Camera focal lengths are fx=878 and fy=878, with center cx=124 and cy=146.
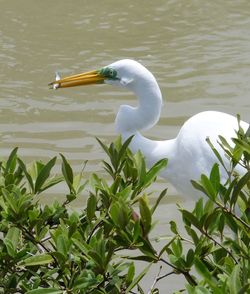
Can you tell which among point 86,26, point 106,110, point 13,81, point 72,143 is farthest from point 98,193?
point 86,26

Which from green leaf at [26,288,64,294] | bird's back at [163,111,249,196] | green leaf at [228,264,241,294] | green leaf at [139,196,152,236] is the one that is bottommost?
bird's back at [163,111,249,196]

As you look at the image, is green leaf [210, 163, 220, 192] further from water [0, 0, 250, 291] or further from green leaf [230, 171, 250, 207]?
water [0, 0, 250, 291]

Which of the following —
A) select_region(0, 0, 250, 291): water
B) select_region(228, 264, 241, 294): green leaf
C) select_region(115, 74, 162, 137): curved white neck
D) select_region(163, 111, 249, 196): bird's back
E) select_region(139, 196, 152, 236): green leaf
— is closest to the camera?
select_region(228, 264, 241, 294): green leaf

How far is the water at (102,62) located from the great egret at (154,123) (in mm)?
642

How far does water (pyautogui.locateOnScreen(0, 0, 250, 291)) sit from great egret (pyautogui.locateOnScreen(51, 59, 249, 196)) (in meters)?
0.64

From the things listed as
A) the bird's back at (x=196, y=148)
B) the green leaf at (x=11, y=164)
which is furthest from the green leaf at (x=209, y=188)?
the bird's back at (x=196, y=148)

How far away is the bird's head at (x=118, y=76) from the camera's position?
16.3 feet

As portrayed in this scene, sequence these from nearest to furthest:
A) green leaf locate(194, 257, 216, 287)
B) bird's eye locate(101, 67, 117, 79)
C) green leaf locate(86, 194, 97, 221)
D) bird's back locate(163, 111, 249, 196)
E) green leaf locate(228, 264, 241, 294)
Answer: green leaf locate(228, 264, 241, 294), green leaf locate(194, 257, 216, 287), green leaf locate(86, 194, 97, 221), bird's back locate(163, 111, 249, 196), bird's eye locate(101, 67, 117, 79)

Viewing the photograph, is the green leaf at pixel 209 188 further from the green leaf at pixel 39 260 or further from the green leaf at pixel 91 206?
the green leaf at pixel 39 260

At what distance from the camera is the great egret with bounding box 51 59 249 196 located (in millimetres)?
4750

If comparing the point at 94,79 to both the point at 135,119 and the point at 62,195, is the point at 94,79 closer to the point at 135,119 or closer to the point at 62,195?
the point at 135,119

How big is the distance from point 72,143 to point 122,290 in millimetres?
4323

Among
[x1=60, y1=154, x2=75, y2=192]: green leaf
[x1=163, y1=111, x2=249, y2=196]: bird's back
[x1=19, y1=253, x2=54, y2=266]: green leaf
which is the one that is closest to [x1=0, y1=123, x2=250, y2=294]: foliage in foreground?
[x1=19, y1=253, x2=54, y2=266]: green leaf

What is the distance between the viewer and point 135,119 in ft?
16.4
